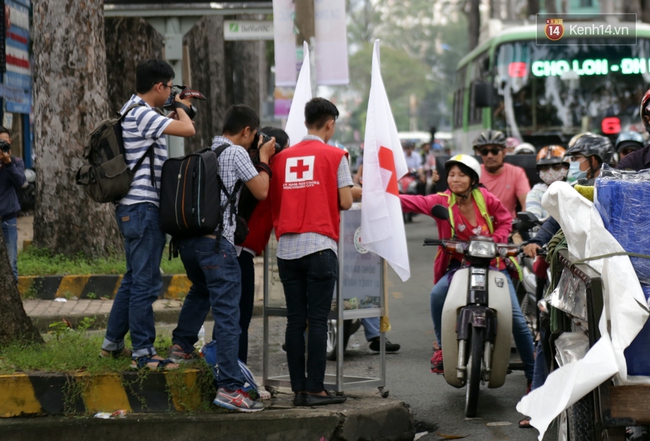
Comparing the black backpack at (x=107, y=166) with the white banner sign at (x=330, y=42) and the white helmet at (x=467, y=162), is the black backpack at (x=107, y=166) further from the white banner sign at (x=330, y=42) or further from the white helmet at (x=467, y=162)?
the white banner sign at (x=330, y=42)

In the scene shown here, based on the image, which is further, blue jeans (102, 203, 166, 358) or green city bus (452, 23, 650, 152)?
green city bus (452, 23, 650, 152)

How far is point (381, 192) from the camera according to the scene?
562 cm

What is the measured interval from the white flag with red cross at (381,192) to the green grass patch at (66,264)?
4508mm

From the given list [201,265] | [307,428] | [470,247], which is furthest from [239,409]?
[470,247]

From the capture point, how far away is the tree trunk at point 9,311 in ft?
19.0

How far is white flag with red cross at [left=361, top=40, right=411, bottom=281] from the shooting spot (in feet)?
18.5

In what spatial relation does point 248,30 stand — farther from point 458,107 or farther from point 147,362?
point 458,107

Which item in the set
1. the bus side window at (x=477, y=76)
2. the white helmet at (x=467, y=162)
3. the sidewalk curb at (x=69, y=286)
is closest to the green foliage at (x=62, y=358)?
the white helmet at (x=467, y=162)

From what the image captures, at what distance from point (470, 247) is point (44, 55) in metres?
5.81

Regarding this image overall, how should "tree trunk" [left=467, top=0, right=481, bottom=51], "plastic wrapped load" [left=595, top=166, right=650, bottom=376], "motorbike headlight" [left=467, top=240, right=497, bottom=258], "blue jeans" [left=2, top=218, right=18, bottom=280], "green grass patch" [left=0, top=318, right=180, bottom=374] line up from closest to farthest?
"plastic wrapped load" [left=595, top=166, right=650, bottom=376], "green grass patch" [left=0, top=318, right=180, bottom=374], "motorbike headlight" [left=467, top=240, right=497, bottom=258], "blue jeans" [left=2, top=218, right=18, bottom=280], "tree trunk" [left=467, top=0, right=481, bottom=51]

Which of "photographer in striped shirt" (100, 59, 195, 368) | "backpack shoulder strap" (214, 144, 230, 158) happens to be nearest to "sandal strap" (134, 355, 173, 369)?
"photographer in striped shirt" (100, 59, 195, 368)

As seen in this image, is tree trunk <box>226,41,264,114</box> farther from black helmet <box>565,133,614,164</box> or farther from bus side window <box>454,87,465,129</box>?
black helmet <box>565,133,614,164</box>

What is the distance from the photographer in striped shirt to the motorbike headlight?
1.88 m

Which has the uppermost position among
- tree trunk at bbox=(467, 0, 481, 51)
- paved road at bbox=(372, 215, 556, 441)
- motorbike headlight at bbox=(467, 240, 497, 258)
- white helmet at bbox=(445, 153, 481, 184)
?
tree trunk at bbox=(467, 0, 481, 51)
